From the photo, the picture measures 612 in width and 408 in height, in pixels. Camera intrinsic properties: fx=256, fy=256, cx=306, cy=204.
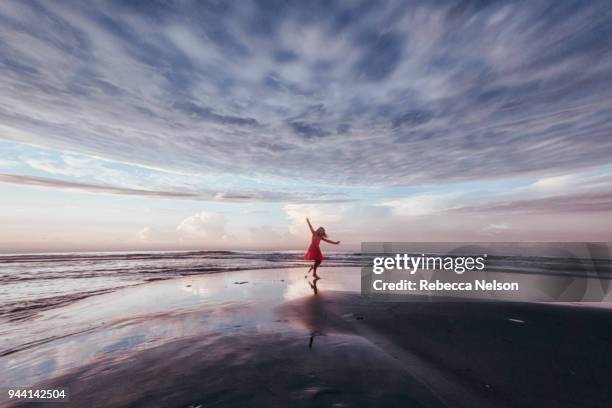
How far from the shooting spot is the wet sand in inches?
132

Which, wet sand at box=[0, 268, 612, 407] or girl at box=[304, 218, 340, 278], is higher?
girl at box=[304, 218, 340, 278]

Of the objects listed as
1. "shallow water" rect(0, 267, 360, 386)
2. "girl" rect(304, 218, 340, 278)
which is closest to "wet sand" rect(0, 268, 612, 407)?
"shallow water" rect(0, 267, 360, 386)

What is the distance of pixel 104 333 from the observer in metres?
5.89

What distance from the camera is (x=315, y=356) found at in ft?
14.6

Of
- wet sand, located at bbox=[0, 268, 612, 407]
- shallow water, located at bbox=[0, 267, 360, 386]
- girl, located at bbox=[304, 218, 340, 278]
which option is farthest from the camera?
girl, located at bbox=[304, 218, 340, 278]

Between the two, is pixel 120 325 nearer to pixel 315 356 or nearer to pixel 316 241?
pixel 315 356

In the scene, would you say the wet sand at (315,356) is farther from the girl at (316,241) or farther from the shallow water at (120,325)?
the girl at (316,241)

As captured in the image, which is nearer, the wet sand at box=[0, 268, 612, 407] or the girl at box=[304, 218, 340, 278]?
the wet sand at box=[0, 268, 612, 407]

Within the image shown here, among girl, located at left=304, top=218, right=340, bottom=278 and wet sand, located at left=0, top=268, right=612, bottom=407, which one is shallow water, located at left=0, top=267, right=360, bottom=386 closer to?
wet sand, located at left=0, top=268, right=612, bottom=407

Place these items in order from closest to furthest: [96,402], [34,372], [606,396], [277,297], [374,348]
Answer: [96,402] → [606,396] → [34,372] → [374,348] → [277,297]

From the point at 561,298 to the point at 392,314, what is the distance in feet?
30.7

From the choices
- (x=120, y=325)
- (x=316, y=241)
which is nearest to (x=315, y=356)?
(x=120, y=325)

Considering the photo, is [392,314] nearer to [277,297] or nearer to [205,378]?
[277,297]

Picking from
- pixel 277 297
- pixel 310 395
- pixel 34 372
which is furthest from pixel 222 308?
pixel 310 395
